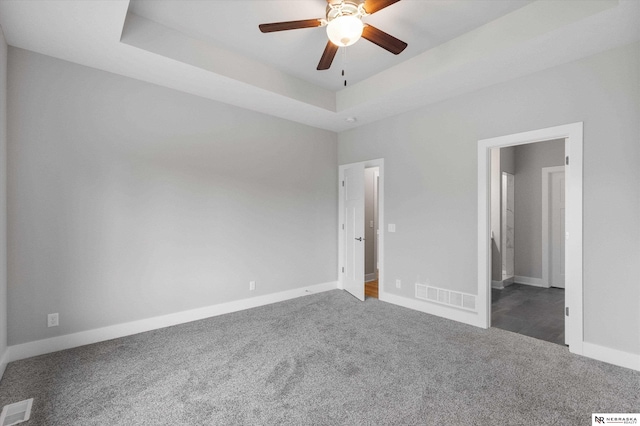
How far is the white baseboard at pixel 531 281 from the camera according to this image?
5.16 meters

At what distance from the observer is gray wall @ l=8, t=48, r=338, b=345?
271 cm

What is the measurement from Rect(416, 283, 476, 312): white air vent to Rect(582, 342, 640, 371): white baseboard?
1.01 m

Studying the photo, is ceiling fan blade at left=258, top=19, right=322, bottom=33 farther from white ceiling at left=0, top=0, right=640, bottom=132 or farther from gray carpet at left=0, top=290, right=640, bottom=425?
gray carpet at left=0, top=290, right=640, bottom=425

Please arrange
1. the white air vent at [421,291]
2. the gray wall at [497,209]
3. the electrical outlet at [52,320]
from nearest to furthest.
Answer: the electrical outlet at [52,320] < the white air vent at [421,291] < the gray wall at [497,209]

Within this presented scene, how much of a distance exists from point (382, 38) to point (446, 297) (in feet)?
9.86

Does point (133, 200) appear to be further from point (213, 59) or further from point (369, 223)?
point (369, 223)

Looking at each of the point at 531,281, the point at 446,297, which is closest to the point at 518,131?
the point at 446,297

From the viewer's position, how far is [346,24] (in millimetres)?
2066

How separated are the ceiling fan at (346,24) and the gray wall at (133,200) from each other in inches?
77.6

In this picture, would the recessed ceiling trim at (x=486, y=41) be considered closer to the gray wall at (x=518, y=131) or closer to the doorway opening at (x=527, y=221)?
the gray wall at (x=518, y=131)

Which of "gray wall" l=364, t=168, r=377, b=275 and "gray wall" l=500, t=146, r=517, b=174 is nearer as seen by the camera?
"gray wall" l=500, t=146, r=517, b=174

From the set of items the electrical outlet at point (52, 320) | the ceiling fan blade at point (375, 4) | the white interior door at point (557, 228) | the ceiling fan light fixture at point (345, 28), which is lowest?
the electrical outlet at point (52, 320)
